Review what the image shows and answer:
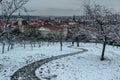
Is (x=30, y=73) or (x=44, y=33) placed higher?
(x=30, y=73)

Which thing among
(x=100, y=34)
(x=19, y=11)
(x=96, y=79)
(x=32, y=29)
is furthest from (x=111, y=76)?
(x=32, y=29)

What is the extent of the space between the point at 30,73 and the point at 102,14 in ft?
73.8

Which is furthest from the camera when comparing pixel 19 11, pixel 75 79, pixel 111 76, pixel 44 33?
pixel 44 33

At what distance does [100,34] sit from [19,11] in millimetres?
17888

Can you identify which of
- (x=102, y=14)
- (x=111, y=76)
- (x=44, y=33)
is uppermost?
(x=102, y=14)

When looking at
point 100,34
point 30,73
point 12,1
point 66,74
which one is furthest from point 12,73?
point 100,34

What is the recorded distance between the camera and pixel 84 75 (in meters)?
27.8

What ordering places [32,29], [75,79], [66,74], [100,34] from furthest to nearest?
[32,29]
[100,34]
[66,74]
[75,79]

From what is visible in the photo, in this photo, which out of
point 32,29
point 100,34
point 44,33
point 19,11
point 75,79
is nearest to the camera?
point 75,79

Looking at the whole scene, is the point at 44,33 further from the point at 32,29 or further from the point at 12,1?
the point at 12,1

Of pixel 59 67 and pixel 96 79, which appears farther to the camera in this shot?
Answer: pixel 59 67

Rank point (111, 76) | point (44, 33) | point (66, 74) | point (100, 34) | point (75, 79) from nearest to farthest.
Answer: point (75, 79) < point (66, 74) < point (111, 76) < point (100, 34) < point (44, 33)

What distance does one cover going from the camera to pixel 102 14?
4597 cm

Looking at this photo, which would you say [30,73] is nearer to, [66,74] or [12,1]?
→ [66,74]
